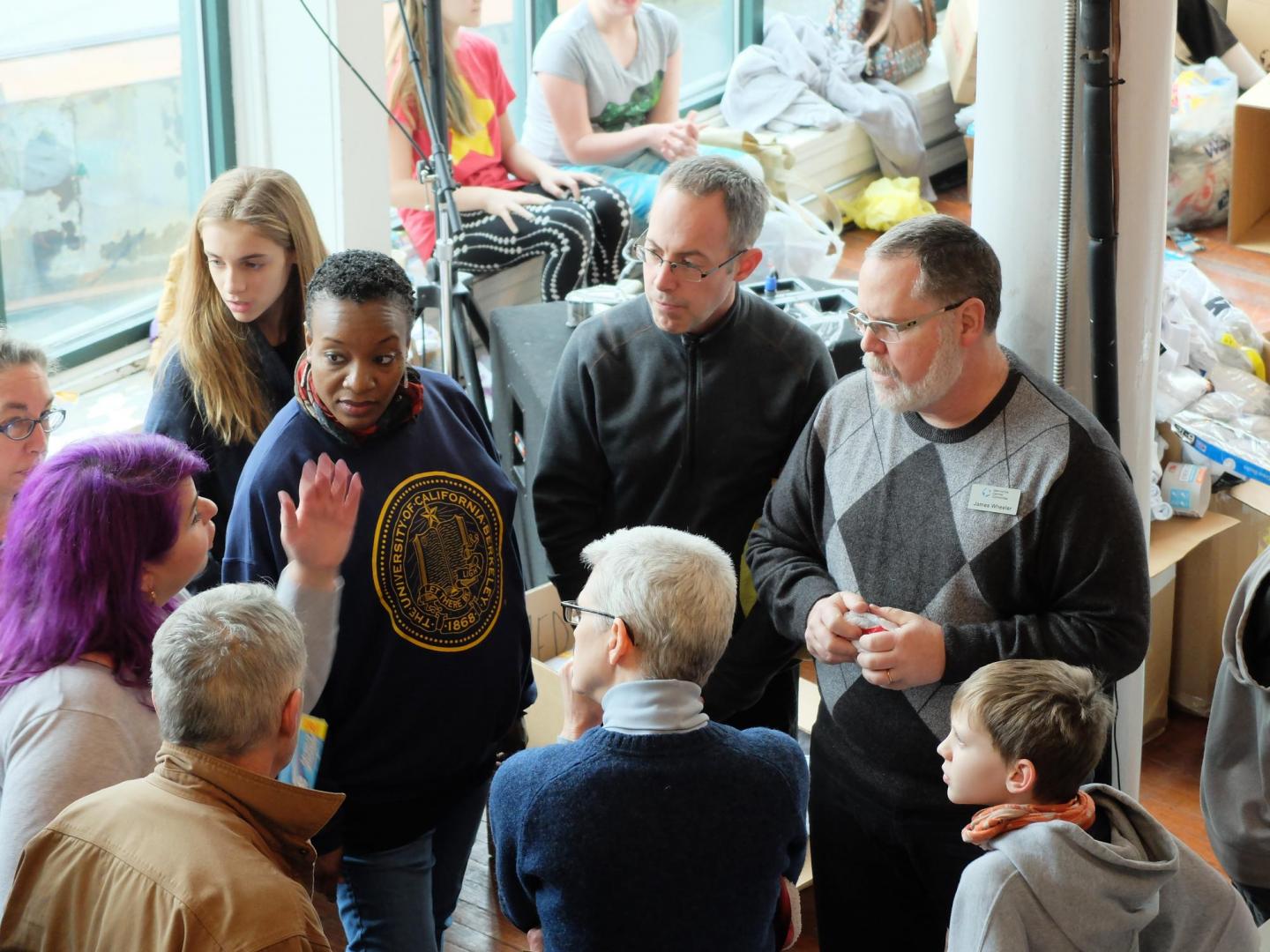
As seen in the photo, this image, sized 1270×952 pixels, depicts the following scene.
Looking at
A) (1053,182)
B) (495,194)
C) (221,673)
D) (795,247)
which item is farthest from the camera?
(795,247)

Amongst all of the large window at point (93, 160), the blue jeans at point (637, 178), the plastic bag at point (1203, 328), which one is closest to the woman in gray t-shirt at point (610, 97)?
the blue jeans at point (637, 178)

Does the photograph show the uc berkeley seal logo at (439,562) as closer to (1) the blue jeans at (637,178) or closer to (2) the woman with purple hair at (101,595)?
(2) the woman with purple hair at (101,595)

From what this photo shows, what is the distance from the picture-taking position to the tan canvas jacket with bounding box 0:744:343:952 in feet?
4.88

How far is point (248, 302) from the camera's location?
8.16ft

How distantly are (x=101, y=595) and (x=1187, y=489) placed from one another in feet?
9.67

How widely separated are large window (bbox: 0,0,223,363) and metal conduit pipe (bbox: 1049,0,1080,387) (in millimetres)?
2549

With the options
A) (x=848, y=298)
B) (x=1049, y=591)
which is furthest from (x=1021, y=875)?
(x=848, y=298)

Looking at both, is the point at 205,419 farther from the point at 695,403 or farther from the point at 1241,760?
the point at 1241,760

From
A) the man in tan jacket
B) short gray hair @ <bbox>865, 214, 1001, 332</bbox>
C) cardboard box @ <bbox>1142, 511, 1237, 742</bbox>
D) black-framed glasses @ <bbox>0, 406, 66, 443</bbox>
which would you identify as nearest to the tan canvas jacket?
the man in tan jacket

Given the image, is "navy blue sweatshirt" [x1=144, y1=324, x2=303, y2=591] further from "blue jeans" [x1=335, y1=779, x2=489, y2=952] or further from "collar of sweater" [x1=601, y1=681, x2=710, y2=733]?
"collar of sweater" [x1=601, y1=681, x2=710, y2=733]

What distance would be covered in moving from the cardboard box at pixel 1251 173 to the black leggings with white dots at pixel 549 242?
259cm

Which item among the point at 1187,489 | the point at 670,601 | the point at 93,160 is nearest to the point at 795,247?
the point at 1187,489

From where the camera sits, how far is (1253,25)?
22.7 feet

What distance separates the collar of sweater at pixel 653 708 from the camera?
1.66 meters
